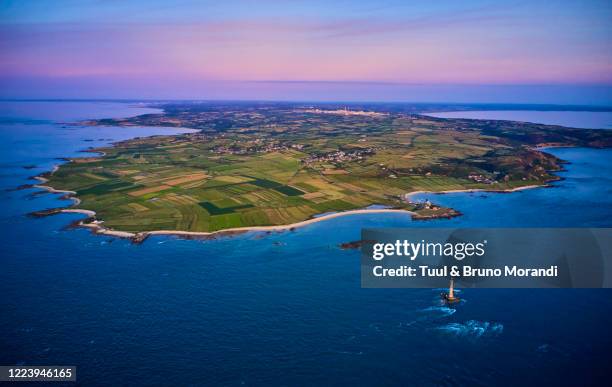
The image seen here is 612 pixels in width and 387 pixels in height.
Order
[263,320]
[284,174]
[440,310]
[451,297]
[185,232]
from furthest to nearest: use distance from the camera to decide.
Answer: [284,174], [185,232], [451,297], [440,310], [263,320]

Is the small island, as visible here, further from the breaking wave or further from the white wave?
the breaking wave

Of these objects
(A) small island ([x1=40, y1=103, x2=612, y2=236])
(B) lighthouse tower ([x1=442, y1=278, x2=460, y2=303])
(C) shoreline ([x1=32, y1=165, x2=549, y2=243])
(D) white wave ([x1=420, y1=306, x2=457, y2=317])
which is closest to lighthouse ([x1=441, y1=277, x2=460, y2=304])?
(B) lighthouse tower ([x1=442, y1=278, x2=460, y2=303])

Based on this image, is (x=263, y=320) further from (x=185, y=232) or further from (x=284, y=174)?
(x=284, y=174)

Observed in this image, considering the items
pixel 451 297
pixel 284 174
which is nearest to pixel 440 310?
pixel 451 297

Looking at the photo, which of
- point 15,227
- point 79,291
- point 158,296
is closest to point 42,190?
point 15,227

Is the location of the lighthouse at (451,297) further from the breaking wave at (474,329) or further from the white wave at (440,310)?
the breaking wave at (474,329)
